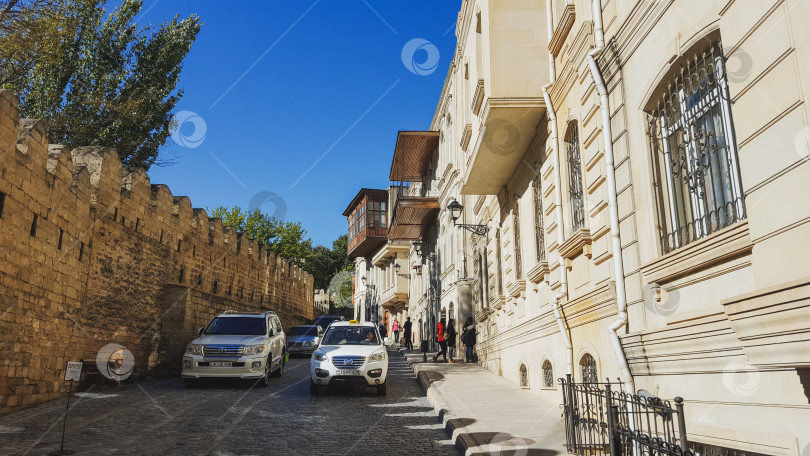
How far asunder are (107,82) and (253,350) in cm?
1741

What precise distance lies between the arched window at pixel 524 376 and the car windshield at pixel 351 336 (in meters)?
3.57

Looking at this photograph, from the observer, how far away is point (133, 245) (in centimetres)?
1611

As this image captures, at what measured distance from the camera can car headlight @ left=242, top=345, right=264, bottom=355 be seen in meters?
13.9

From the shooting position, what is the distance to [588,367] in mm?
8672

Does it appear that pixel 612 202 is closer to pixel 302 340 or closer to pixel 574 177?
pixel 574 177

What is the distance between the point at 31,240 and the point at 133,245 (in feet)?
18.1

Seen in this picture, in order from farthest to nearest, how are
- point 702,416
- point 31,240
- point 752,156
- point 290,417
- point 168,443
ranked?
point 31,240, point 290,417, point 168,443, point 702,416, point 752,156

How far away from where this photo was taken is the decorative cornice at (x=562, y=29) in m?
9.08

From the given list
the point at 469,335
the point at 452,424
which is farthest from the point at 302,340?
the point at 452,424

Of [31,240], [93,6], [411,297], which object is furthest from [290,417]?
[411,297]

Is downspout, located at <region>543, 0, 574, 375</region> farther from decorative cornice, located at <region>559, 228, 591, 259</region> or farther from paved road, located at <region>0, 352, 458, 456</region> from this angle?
paved road, located at <region>0, 352, 458, 456</region>

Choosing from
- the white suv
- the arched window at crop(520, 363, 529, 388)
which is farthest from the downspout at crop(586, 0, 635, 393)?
the white suv

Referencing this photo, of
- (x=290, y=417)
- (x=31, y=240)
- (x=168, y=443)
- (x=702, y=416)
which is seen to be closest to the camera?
(x=702, y=416)

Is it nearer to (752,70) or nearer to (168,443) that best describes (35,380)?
(168,443)
